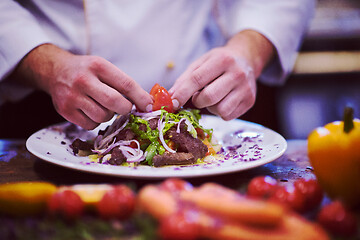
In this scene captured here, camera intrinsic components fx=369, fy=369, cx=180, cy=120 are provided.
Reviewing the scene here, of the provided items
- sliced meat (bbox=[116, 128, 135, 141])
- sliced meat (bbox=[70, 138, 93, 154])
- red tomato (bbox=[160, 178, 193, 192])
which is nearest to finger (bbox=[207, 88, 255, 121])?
sliced meat (bbox=[116, 128, 135, 141])

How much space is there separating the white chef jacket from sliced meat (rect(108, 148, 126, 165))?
885 millimetres

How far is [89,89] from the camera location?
6.15 ft

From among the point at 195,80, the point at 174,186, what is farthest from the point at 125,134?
the point at 174,186

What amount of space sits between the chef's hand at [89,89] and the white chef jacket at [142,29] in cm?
31

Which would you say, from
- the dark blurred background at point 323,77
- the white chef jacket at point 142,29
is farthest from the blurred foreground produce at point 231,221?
the dark blurred background at point 323,77

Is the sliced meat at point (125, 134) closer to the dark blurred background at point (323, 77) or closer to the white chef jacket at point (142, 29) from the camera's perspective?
the white chef jacket at point (142, 29)

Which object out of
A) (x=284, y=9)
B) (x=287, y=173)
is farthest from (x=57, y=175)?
(x=284, y=9)

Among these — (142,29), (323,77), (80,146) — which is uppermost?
(142,29)

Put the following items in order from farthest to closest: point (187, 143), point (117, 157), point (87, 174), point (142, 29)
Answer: point (142, 29), point (187, 143), point (117, 157), point (87, 174)

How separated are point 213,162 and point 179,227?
1026 mm

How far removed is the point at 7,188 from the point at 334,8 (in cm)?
716

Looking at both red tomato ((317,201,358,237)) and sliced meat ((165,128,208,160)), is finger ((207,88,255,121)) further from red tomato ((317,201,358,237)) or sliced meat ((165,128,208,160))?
red tomato ((317,201,358,237))

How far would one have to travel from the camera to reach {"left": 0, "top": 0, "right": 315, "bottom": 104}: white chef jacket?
234 centimetres

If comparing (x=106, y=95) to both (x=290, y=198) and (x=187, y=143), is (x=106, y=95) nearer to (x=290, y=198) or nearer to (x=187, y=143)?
(x=187, y=143)
